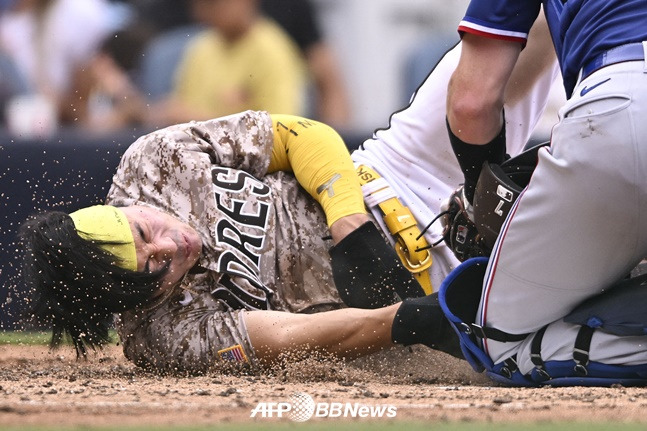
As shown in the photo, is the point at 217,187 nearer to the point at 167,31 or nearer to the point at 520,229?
the point at 520,229

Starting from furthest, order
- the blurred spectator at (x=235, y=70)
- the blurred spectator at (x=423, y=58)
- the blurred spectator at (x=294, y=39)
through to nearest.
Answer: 1. the blurred spectator at (x=423, y=58)
2. the blurred spectator at (x=294, y=39)
3. the blurred spectator at (x=235, y=70)

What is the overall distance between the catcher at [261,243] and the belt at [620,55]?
3.03 ft

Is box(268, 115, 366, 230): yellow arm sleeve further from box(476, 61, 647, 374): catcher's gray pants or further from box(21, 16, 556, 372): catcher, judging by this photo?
box(476, 61, 647, 374): catcher's gray pants

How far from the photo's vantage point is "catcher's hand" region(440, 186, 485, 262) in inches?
144

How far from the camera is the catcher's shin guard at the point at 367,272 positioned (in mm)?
3633

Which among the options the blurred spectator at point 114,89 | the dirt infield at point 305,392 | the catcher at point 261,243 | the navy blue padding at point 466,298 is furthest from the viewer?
the blurred spectator at point 114,89

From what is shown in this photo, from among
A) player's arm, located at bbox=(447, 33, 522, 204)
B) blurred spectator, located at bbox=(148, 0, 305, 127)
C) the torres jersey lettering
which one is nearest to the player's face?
the torres jersey lettering

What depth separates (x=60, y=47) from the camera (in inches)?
278

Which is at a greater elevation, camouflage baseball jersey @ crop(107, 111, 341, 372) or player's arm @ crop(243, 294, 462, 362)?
camouflage baseball jersey @ crop(107, 111, 341, 372)

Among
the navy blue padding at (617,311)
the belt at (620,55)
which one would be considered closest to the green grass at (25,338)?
the navy blue padding at (617,311)

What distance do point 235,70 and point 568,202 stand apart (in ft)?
13.7

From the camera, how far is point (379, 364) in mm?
3676

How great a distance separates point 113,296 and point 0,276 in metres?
2.20

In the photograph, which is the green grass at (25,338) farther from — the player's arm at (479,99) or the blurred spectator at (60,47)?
the player's arm at (479,99)
